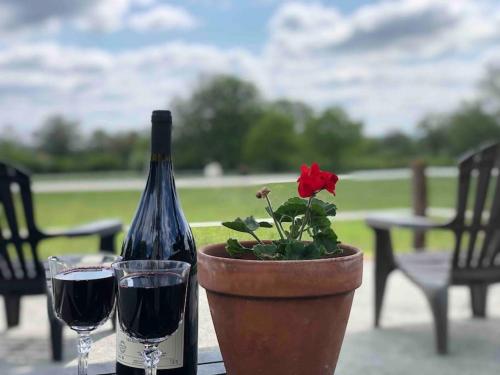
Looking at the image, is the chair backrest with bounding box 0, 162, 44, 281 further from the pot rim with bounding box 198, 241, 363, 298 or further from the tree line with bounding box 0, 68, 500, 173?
the tree line with bounding box 0, 68, 500, 173

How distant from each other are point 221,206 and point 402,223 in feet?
36.4

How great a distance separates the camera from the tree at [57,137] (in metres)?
41.5

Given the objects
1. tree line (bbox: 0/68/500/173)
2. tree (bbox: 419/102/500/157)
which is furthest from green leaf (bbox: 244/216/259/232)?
tree (bbox: 419/102/500/157)

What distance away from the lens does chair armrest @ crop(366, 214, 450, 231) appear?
3.12m

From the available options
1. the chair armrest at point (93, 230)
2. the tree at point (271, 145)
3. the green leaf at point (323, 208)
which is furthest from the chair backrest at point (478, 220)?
the tree at point (271, 145)

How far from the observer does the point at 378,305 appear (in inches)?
140

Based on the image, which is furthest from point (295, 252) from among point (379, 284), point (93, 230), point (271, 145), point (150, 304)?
point (271, 145)

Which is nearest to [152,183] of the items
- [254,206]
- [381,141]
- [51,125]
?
[254,206]

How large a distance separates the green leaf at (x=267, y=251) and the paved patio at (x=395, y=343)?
62.7 inches

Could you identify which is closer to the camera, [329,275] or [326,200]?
[329,275]

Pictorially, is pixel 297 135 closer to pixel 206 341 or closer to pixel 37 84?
pixel 37 84

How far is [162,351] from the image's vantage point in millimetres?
929

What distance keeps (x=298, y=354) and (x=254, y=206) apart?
1.13ft

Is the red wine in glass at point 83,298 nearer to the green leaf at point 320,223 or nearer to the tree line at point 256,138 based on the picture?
the green leaf at point 320,223
